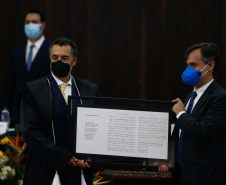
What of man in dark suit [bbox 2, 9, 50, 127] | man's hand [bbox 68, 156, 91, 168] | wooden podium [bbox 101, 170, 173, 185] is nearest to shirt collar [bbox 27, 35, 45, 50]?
man in dark suit [bbox 2, 9, 50, 127]

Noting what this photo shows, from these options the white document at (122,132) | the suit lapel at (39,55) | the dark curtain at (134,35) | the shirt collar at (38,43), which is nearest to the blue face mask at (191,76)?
the white document at (122,132)

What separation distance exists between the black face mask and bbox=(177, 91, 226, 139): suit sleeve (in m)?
0.68

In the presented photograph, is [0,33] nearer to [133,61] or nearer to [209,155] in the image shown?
[133,61]

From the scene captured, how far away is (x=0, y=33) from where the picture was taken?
5.73 m

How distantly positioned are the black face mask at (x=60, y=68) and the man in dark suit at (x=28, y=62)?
7.23 feet

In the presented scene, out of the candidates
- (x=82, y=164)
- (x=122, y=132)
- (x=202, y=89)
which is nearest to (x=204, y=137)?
(x=202, y=89)

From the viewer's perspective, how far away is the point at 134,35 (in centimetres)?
534

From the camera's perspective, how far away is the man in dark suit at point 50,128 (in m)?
2.62

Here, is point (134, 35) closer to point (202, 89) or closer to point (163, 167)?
A: point (202, 89)

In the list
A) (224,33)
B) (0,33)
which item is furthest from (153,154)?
(0,33)

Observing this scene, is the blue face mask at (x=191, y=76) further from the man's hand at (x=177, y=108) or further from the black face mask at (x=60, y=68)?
the black face mask at (x=60, y=68)

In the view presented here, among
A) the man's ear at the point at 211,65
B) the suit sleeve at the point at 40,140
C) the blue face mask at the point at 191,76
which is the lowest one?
the suit sleeve at the point at 40,140

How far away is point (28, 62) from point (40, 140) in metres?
2.50

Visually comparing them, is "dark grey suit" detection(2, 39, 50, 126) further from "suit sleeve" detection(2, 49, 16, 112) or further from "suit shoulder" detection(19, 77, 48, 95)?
"suit shoulder" detection(19, 77, 48, 95)
